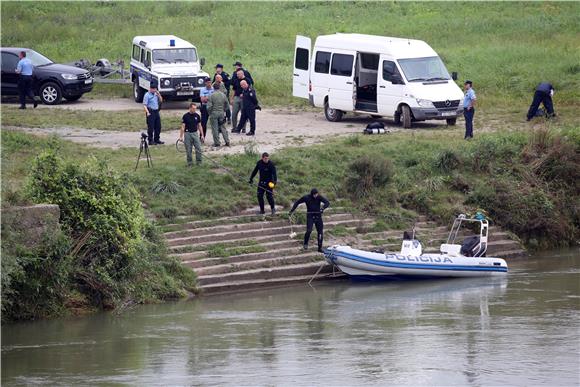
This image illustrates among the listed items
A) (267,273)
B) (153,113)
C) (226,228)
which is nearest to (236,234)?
(226,228)

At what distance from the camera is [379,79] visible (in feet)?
111

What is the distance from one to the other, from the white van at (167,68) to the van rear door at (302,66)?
2.81m

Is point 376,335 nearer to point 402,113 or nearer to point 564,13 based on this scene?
point 402,113

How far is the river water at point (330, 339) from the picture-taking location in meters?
19.0

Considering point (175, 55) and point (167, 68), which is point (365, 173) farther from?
point (175, 55)

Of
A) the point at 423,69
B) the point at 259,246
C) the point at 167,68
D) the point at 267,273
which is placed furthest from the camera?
the point at 167,68

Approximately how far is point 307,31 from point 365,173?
21.4 metres

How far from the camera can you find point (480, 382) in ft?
60.3

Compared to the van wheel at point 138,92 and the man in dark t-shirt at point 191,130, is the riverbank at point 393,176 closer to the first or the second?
the man in dark t-shirt at point 191,130

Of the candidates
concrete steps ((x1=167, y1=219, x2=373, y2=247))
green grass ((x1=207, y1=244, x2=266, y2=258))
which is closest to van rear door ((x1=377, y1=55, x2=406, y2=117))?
concrete steps ((x1=167, y1=219, x2=373, y2=247))

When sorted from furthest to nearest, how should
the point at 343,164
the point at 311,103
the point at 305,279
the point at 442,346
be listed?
the point at 311,103 → the point at 343,164 → the point at 305,279 → the point at 442,346

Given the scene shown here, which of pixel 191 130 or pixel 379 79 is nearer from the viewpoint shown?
pixel 191 130

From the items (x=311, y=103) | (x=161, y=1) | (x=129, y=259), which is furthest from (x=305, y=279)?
(x=161, y=1)

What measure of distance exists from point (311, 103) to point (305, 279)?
1120 cm
